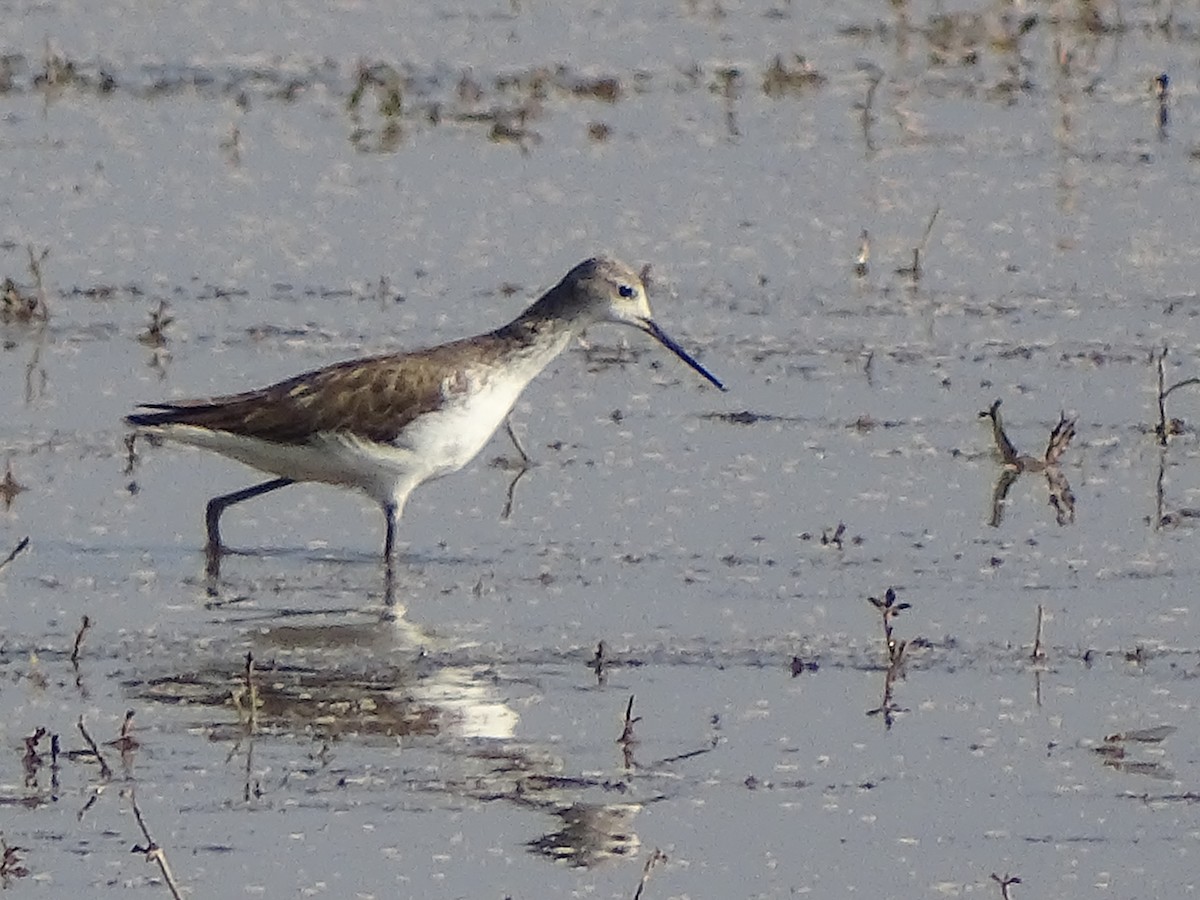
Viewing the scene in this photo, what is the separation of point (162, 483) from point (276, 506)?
0.40m

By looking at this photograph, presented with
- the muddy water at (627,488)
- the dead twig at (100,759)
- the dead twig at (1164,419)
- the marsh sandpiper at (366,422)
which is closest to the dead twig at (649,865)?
the muddy water at (627,488)

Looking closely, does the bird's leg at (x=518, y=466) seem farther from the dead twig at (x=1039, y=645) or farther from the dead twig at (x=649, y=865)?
the dead twig at (x=649, y=865)

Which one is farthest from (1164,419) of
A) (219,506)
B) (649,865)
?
(649,865)

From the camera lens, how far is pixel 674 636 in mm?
8969

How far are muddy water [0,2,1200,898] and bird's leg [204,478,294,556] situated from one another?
0.07 m

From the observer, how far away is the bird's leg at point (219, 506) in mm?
9922

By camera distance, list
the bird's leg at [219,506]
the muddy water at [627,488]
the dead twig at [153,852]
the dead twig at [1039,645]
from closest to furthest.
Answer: the dead twig at [153,852], the muddy water at [627,488], the dead twig at [1039,645], the bird's leg at [219,506]

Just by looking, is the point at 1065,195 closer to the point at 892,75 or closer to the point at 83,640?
the point at 892,75

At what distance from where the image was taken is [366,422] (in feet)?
33.1

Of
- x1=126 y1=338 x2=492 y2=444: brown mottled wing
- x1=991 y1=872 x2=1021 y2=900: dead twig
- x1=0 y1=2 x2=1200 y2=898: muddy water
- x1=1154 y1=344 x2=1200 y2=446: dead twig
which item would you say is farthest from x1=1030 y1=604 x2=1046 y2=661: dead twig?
x1=1154 y1=344 x2=1200 y2=446: dead twig

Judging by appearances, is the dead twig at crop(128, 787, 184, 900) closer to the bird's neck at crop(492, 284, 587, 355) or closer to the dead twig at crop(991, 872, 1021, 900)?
the dead twig at crop(991, 872, 1021, 900)

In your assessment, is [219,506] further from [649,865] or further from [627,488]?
[649,865]

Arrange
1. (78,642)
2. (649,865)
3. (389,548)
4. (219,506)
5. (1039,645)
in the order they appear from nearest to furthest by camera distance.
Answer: (649,865)
(78,642)
(1039,645)
(389,548)
(219,506)

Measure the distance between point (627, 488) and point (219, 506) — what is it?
145 cm
